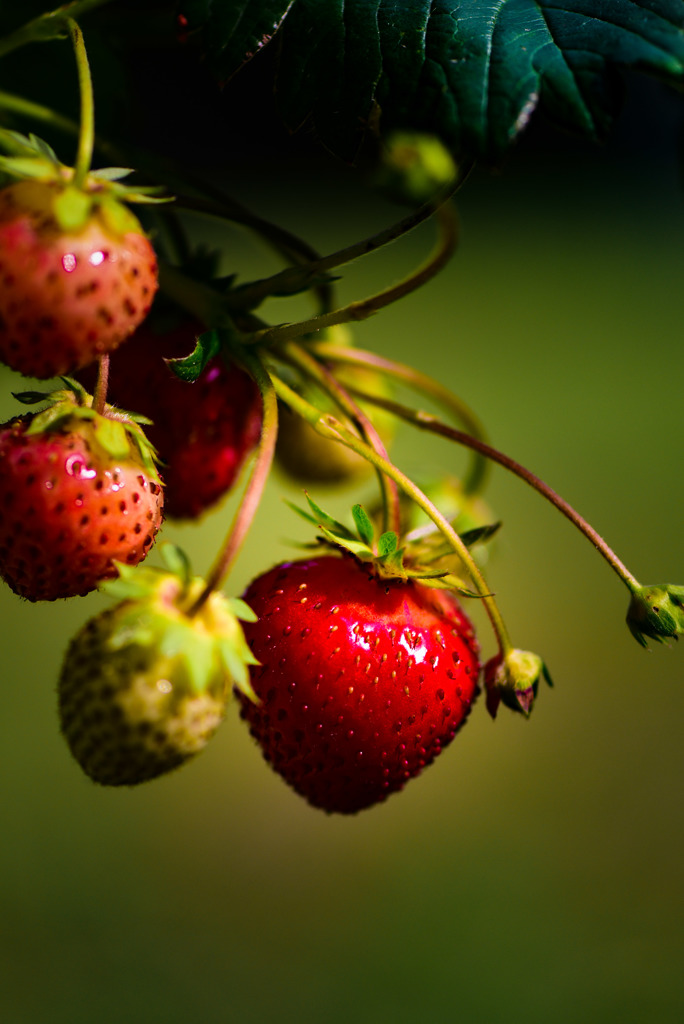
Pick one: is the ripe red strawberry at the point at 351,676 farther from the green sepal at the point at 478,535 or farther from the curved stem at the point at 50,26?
the curved stem at the point at 50,26

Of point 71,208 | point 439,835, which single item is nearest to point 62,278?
point 71,208

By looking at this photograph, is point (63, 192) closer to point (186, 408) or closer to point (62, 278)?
point (62, 278)

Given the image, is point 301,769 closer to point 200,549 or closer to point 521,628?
point 200,549

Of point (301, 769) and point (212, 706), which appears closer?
point (212, 706)

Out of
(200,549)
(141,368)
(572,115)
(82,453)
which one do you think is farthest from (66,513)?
(200,549)

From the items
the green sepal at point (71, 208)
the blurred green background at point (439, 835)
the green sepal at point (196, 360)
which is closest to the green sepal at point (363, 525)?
the green sepal at point (196, 360)

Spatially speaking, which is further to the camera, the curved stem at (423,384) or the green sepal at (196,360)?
the curved stem at (423,384)
